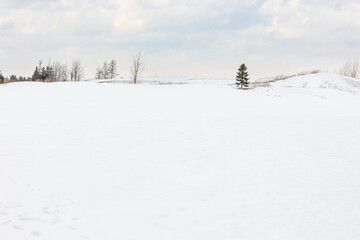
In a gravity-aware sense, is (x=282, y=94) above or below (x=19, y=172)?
above

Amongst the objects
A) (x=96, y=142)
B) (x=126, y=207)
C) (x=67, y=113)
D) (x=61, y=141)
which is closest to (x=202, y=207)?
(x=126, y=207)

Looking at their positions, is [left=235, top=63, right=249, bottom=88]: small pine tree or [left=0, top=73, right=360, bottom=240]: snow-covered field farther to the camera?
[left=235, top=63, right=249, bottom=88]: small pine tree

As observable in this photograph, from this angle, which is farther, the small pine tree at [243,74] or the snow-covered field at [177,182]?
the small pine tree at [243,74]

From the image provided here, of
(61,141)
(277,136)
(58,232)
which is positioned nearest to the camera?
(58,232)

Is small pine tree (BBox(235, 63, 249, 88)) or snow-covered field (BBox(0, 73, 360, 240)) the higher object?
small pine tree (BBox(235, 63, 249, 88))

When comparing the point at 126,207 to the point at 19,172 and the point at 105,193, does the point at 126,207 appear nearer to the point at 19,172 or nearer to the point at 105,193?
the point at 105,193

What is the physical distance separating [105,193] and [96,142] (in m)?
3.51

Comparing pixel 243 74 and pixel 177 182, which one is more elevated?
pixel 243 74

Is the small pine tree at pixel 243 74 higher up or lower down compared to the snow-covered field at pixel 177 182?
higher up

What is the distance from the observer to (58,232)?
382 centimetres

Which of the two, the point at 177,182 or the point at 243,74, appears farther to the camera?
the point at 243,74

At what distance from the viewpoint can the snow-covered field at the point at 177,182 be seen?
13.0ft

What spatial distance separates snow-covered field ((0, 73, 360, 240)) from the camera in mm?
3971

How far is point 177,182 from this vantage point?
5707 mm
